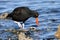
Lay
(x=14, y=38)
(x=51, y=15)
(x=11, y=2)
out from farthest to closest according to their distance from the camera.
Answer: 1. (x=11, y=2)
2. (x=51, y=15)
3. (x=14, y=38)

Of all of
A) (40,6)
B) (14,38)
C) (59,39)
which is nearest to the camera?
(59,39)

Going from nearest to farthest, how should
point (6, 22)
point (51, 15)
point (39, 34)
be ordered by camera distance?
point (39, 34) < point (6, 22) < point (51, 15)

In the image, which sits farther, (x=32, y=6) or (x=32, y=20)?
(x=32, y=6)

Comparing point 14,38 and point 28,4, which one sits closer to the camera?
point 14,38

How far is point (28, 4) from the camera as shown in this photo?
18.9 m

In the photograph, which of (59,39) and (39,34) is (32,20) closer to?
(39,34)

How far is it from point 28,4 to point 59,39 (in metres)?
8.86

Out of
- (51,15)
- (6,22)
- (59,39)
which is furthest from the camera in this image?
(51,15)

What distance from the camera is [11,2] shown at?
779 inches

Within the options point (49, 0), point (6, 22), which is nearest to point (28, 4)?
point (49, 0)

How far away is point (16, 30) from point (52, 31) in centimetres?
137

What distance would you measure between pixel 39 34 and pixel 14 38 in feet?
4.00

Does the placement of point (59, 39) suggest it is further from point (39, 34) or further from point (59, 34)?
point (39, 34)

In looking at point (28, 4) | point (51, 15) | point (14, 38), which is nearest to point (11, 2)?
point (28, 4)
